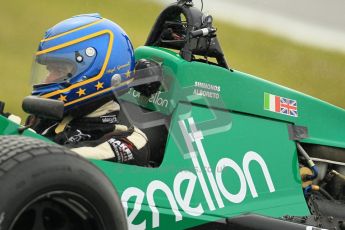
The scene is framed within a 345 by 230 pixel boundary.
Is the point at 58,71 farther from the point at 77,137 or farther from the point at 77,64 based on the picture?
the point at 77,137

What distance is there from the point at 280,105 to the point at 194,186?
112 cm

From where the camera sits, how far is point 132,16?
11.6 m

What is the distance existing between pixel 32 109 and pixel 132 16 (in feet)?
26.5

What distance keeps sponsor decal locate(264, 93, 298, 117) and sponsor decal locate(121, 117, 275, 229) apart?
41 centimetres

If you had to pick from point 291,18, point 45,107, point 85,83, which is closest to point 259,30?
point 291,18

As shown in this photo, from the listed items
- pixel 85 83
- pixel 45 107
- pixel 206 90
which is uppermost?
pixel 206 90

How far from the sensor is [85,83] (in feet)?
14.1

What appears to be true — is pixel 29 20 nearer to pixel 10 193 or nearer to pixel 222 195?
pixel 222 195

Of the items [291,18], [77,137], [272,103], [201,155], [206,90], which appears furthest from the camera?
[291,18]

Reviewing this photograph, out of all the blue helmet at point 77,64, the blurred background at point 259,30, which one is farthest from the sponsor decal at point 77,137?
the blurred background at point 259,30

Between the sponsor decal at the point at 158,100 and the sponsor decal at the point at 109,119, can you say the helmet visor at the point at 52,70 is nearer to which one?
the sponsor decal at the point at 109,119

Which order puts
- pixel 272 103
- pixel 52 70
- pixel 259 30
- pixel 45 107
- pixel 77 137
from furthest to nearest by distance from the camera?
pixel 259 30 < pixel 272 103 < pixel 52 70 < pixel 77 137 < pixel 45 107

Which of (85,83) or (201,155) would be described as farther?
(201,155)

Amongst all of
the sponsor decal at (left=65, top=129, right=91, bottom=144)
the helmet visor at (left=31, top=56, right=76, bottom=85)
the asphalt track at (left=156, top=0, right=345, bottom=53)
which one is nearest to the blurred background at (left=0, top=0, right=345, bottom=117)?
the asphalt track at (left=156, top=0, right=345, bottom=53)
